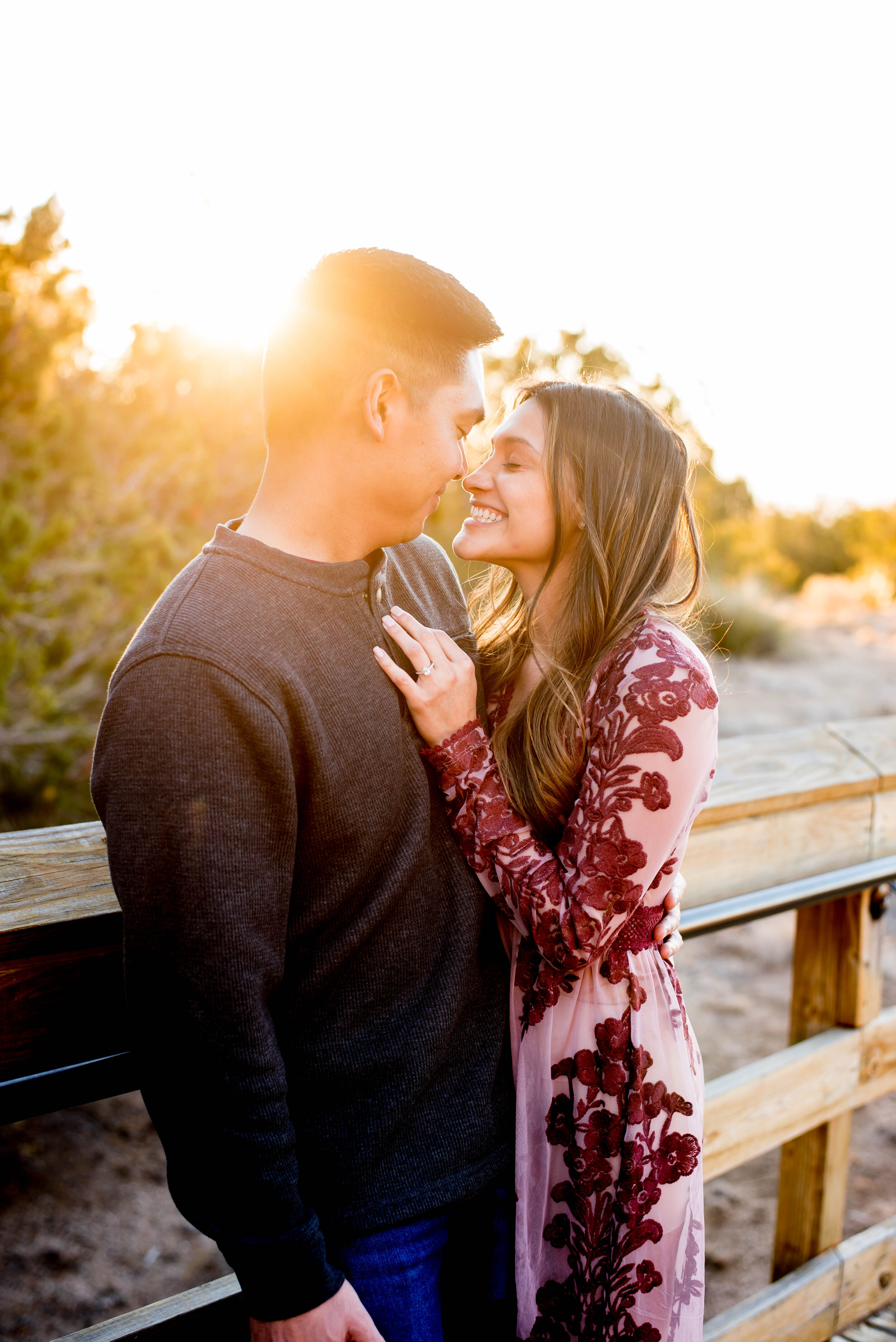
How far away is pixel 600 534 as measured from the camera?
1587 mm

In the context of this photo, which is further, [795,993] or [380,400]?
[795,993]

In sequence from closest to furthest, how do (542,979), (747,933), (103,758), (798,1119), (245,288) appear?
(103,758) < (542,979) < (798,1119) < (245,288) < (747,933)

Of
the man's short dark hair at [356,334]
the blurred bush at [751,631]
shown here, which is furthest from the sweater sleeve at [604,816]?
the blurred bush at [751,631]

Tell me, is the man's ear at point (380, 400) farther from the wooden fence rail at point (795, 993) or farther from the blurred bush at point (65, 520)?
the blurred bush at point (65, 520)

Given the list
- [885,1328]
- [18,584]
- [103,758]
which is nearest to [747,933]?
[885,1328]

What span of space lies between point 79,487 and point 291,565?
8.58 ft

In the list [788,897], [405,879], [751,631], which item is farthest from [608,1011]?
[751,631]

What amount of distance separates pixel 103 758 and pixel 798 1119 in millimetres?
1812

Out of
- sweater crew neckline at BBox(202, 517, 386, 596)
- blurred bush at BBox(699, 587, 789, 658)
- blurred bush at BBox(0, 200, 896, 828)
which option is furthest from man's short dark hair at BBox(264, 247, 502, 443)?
blurred bush at BBox(699, 587, 789, 658)

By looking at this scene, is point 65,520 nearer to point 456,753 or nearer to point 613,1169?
point 456,753

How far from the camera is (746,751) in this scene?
1973 mm

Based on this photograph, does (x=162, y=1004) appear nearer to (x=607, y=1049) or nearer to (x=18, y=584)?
(x=607, y=1049)

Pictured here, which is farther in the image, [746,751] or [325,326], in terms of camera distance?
[746,751]

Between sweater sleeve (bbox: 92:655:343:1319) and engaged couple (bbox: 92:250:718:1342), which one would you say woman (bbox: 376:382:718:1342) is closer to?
engaged couple (bbox: 92:250:718:1342)
